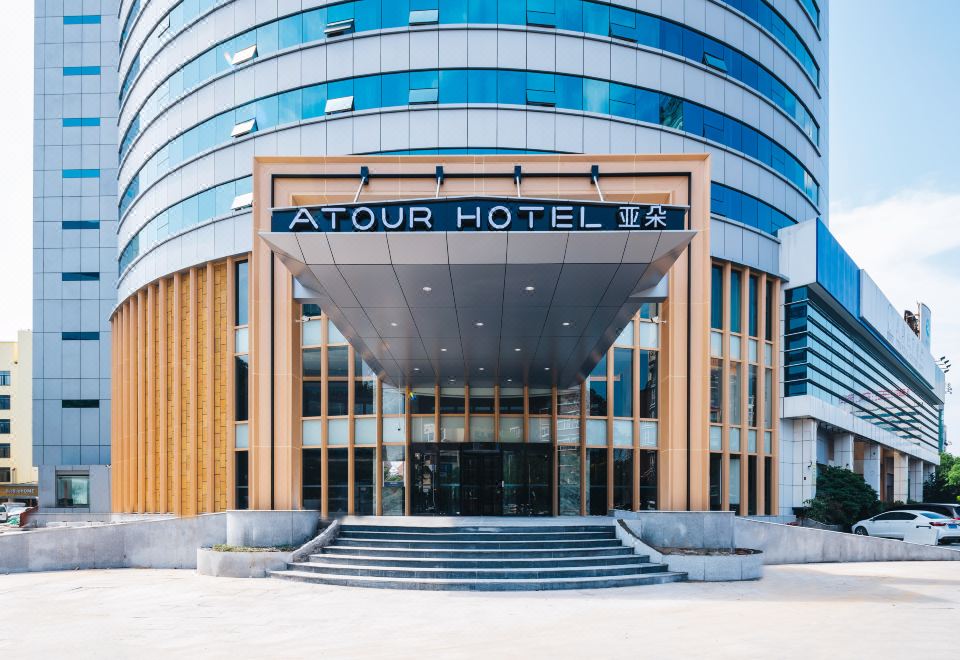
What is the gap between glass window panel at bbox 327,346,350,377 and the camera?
27.9 m

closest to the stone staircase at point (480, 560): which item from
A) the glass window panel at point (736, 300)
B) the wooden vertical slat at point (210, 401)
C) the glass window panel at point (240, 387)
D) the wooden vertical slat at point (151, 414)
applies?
the glass window panel at point (240, 387)

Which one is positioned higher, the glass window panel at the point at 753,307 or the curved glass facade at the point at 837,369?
the glass window panel at the point at 753,307

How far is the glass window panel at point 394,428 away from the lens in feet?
90.2

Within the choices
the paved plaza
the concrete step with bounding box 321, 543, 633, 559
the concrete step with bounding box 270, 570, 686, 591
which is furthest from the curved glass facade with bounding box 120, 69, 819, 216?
the paved plaza

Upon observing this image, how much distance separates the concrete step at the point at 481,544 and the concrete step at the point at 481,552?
195 mm

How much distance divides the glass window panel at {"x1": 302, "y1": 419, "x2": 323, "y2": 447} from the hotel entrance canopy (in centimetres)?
886

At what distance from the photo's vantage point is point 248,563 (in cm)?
1892

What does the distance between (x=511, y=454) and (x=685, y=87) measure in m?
15.3

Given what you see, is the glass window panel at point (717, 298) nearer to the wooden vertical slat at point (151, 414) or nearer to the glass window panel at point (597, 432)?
the glass window panel at point (597, 432)

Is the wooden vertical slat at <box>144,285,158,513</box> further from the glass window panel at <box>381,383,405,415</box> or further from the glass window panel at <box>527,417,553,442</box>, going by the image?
the glass window panel at <box>527,417,553,442</box>

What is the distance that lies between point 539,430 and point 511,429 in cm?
99

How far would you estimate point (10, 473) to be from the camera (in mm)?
87562

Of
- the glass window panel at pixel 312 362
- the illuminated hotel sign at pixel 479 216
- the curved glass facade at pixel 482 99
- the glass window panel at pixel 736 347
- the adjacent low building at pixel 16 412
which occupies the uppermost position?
the curved glass facade at pixel 482 99

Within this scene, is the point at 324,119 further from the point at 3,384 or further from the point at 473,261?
the point at 3,384
